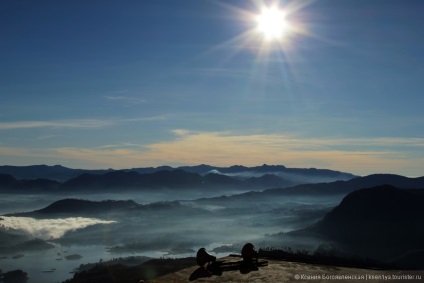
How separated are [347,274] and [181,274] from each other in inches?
423

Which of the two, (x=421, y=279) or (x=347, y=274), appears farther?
(x=347, y=274)

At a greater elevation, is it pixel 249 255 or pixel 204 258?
pixel 249 255

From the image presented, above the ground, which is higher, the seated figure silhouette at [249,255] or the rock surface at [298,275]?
the seated figure silhouette at [249,255]

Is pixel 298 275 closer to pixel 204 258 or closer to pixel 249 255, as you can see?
pixel 249 255

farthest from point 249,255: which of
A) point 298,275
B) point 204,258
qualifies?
point 298,275

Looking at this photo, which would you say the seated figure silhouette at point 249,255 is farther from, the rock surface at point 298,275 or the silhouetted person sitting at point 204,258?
the silhouetted person sitting at point 204,258

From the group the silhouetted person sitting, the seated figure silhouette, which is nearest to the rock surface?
the silhouetted person sitting

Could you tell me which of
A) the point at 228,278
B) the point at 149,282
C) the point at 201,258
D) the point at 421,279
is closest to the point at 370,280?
the point at 421,279

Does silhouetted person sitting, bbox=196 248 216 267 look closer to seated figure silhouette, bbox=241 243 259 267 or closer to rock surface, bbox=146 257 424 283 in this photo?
rock surface, bbox=146 257 424 283

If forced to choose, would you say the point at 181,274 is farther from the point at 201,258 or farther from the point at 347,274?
the point at 347,274

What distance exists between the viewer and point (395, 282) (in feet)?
74.7

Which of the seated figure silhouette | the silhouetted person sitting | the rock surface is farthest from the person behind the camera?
the seated figure silhouette

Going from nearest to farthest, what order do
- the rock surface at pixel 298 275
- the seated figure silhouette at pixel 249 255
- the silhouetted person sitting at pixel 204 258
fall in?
1. the rock surface at pixel 298 275
2. the silhouetted person sitting at pixel 204 258
3. the seated figure silhouette at pixel 249 255

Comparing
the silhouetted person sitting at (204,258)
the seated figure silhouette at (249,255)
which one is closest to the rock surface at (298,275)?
the silhouetted person sitting at (204,258)
